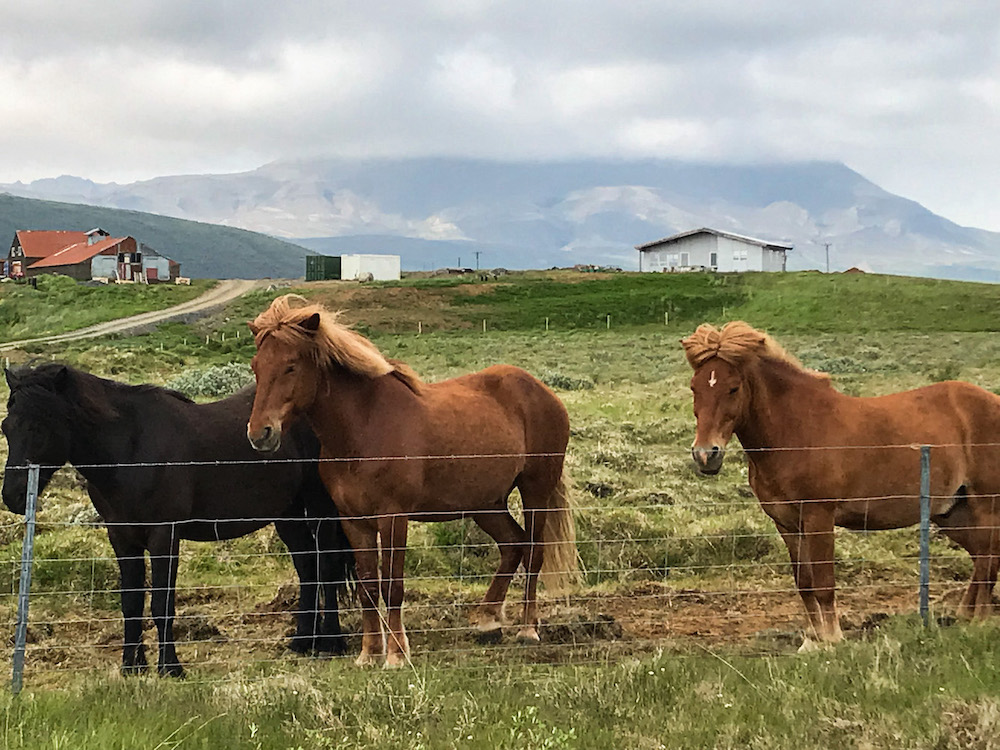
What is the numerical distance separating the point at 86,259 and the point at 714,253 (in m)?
57.5

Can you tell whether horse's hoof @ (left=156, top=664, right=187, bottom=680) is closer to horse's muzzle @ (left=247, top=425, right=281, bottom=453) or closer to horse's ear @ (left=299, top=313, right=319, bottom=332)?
horse's muzzle @ (left=247, top=425, right=281, bottom=453)

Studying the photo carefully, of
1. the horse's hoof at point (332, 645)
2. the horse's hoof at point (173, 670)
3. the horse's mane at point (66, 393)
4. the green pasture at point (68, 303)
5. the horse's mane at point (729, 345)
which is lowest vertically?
the horse's hoof at point (332, 645)

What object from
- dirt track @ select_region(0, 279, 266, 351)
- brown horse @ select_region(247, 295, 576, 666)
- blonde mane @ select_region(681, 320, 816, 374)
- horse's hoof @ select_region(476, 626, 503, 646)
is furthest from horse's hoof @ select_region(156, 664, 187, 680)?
dirt track @ select_region(0, 279, 266, 351)

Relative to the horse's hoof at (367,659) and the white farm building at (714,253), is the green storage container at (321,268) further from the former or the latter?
the horse's hoof at (367,659)

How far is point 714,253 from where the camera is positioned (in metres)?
82.9

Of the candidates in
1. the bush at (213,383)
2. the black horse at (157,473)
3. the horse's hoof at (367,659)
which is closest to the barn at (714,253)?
the bush at (213,383)

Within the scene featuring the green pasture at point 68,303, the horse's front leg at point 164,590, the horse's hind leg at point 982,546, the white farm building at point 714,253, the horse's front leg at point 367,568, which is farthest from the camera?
the white farm building at point 714,253

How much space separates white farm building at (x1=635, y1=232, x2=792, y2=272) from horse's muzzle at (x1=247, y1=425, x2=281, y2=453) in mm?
77270

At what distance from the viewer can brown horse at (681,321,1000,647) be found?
622 cm

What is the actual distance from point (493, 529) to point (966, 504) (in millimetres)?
3669

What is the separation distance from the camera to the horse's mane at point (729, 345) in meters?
6.21

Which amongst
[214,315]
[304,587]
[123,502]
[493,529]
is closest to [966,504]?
[493,529]

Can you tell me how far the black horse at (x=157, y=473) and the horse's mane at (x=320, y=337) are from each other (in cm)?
104

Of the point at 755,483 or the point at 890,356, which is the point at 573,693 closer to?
the point at 755,483
